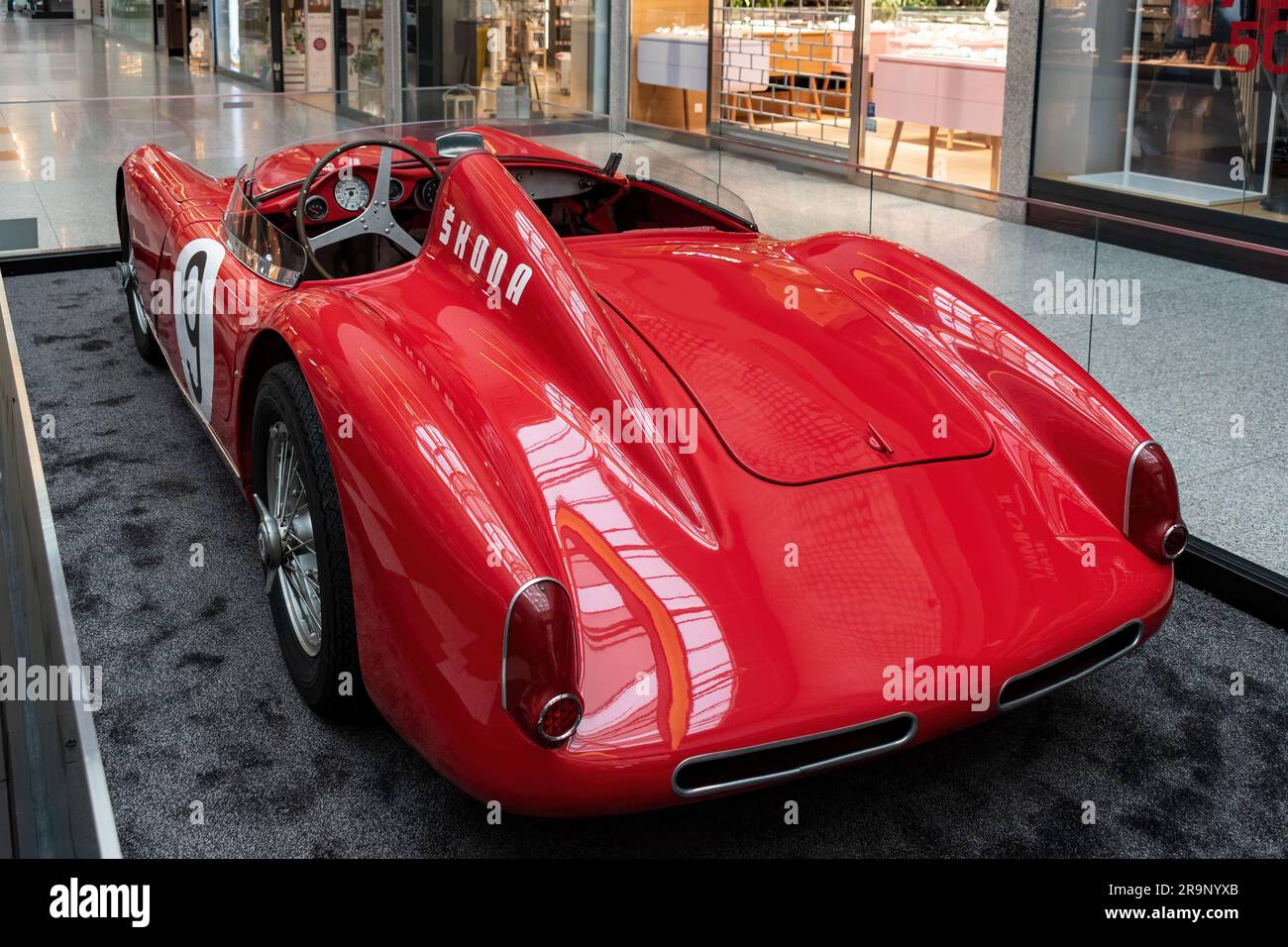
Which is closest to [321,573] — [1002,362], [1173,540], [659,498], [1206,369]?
[659,498]

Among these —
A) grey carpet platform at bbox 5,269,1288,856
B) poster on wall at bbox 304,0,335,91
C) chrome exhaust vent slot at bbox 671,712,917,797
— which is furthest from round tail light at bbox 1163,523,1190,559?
poster on wall at bbox 304,0,335,91

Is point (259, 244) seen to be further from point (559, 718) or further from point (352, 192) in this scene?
point (559, 718)

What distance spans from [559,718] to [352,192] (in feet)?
6.44

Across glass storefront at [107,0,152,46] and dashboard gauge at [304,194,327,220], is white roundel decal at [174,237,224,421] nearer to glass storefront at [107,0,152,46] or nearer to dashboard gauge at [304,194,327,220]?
dashboard gauge at [304,194,327,220]

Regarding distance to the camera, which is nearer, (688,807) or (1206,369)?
(688,807)

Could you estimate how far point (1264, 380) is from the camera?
326cm

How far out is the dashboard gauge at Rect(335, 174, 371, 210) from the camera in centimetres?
324

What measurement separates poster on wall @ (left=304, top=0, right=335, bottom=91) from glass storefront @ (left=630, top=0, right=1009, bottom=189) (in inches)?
118

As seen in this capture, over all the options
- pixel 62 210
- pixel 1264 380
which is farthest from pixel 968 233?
pixel 62 210

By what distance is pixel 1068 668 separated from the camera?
211cm

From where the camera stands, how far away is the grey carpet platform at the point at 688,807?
7.05 ft

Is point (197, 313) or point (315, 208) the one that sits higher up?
point (315, 208)

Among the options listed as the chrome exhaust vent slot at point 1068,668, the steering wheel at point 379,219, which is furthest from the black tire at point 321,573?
the chrome exhaust vent slot at point 1068,668
